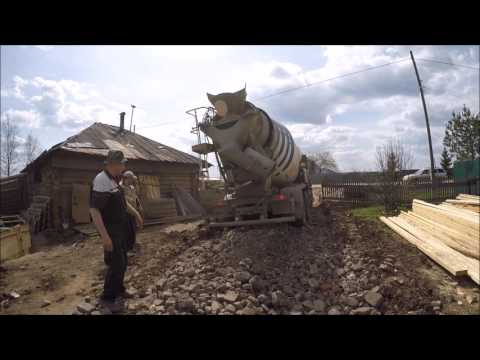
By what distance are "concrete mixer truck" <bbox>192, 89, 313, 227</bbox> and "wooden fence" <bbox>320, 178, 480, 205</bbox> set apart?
6.51 meters

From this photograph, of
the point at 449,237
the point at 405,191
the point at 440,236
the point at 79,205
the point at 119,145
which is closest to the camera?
the point at 449,237

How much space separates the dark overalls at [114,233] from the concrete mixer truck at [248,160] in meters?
2.96

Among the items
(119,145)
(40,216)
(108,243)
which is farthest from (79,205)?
(108,243)

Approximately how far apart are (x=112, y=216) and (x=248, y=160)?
3.27 metres

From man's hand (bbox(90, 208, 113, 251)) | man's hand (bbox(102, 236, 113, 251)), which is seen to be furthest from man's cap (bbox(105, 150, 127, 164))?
man's hand (bbox(102, 236, 113, 251))

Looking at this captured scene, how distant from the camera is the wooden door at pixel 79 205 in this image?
10219 mm

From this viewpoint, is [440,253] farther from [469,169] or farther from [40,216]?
[469,169]

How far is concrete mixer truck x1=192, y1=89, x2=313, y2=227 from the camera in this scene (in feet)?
20.0

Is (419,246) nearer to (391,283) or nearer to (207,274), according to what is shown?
(391,283)

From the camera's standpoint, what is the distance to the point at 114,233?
3652 millimetres

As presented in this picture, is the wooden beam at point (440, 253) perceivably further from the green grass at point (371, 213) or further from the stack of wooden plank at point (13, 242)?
the stack of wooden plank at point (13, 242)

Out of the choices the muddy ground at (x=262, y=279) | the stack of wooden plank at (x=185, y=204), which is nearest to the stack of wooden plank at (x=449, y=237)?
the muddy ground at (x=262, y=279)
